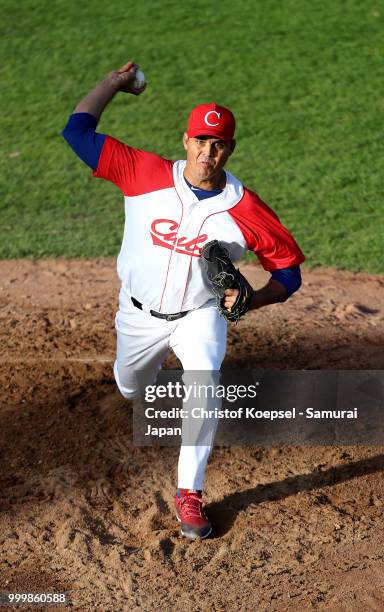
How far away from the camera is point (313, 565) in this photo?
193 inches

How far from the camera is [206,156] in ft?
16.9

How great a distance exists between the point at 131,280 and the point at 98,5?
29.0 feet

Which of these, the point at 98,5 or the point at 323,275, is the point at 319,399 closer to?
the point at 323,275

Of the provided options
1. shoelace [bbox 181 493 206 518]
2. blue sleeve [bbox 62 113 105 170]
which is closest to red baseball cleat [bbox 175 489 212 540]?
shoelace [bbox 181 493 206 518]

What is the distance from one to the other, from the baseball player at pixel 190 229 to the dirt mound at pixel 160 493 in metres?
0.32

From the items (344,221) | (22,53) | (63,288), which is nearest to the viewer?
(63,288)

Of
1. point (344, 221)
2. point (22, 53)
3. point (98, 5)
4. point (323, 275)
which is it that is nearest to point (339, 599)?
point (323, 275)

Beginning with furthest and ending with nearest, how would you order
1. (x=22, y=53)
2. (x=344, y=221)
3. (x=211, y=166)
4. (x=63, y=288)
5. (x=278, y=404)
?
(x=22, y=53) < (x=344, y=221) < (x=63, y=288) < (x=278, y=404) < (x=211, y=166)

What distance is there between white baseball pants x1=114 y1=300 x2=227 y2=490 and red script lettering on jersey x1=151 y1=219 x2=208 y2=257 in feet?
1.09

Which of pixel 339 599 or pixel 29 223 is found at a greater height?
pixel 339 599

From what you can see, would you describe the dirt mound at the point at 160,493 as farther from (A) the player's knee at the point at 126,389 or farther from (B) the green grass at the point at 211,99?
(B) the green grass at the point at 211,99

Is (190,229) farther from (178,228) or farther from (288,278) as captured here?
(288,278)

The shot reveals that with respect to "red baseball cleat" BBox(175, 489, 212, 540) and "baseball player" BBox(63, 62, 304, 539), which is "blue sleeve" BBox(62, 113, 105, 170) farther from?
"red baseball cleat" BBox(175, 489, 212, 540)

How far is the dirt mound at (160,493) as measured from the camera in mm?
4766
